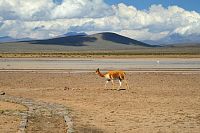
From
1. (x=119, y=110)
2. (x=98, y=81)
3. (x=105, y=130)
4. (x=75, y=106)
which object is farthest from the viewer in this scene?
(x=98, y=81)

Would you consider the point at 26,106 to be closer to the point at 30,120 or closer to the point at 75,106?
the point at 75,106

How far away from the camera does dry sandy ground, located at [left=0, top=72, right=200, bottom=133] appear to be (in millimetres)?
14758

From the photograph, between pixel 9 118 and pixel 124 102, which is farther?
pixel 124 102

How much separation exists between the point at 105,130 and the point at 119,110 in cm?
392

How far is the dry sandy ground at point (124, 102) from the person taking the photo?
14.8 meters

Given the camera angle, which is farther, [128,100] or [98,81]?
[98,81]

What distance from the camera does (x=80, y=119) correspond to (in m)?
15.9

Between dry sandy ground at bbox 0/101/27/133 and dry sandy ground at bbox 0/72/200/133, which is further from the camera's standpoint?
dry sandy ground at bbox 0/72/200/133

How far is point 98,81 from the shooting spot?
102 ft

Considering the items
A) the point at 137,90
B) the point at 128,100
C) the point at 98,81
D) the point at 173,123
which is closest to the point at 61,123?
the point at 173,123

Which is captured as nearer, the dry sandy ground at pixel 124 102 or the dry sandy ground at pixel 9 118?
the dry sandy ground at pixel 9 118

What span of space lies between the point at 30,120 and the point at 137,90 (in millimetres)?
10953

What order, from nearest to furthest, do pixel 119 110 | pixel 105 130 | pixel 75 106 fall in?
pixel 105 130
pixel 119 110
pixel 75 106

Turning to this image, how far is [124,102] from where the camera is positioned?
20203 mm
